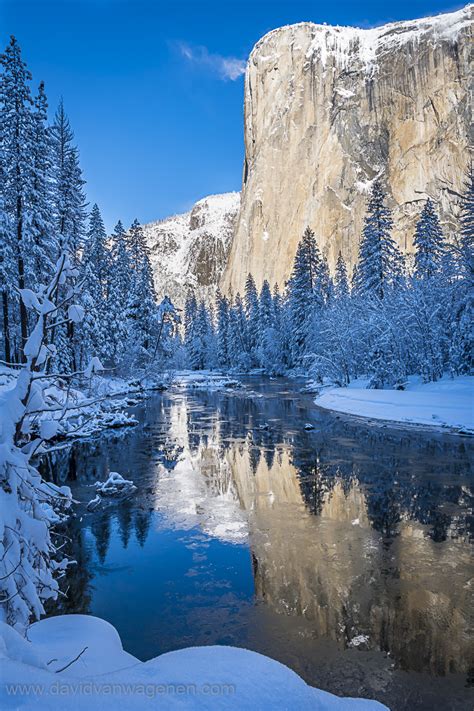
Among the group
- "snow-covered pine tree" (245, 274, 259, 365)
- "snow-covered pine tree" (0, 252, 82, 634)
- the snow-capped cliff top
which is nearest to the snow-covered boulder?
A: "snow-covered pine tree" (0, 252, 82, 634)

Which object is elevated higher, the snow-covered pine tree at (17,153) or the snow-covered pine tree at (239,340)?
the snow-covered pine tree at (17,153)

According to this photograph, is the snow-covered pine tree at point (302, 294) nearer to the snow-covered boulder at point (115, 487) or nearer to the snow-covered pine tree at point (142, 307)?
the snow-covered pine tree at point (142, 307)

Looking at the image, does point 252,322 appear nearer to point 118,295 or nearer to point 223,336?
point 223,336

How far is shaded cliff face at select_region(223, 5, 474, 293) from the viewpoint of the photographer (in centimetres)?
9425

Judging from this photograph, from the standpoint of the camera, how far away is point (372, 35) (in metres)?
113

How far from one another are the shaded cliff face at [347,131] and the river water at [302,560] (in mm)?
84636

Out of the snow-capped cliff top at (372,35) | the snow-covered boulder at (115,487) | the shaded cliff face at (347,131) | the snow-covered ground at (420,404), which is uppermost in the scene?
the snow-capped cliff top at (372,35)

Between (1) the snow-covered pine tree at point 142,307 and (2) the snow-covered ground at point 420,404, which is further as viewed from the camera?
(1) the snow-covered pine tree at point 142,307

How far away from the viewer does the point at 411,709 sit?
14.2 feet

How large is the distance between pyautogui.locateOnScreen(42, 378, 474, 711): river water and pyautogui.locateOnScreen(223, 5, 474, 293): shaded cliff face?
84636 millimetres

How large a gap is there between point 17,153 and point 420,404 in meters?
23.9

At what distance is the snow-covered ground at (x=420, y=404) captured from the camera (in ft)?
66.4

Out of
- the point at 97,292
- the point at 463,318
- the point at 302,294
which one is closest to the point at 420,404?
the point at 463,318

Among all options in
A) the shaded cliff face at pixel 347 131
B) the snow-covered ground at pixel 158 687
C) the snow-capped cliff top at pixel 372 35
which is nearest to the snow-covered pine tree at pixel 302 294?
the shaded cliff face at pixel 347 131
